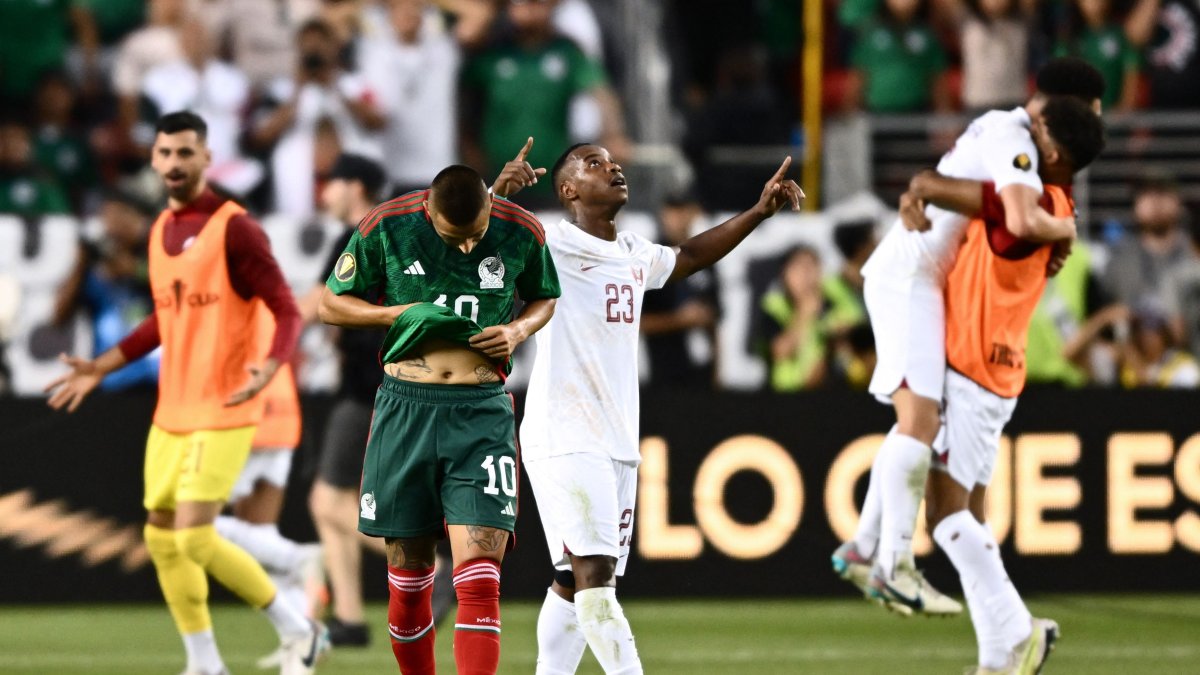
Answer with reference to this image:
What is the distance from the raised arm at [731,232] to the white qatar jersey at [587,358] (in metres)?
0.35

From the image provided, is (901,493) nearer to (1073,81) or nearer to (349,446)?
(1073,81)

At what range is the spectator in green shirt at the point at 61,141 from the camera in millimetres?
14797

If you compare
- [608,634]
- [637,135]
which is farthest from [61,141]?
[608,634]

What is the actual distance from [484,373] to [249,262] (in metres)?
2.01

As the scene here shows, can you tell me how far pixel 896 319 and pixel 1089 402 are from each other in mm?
3729

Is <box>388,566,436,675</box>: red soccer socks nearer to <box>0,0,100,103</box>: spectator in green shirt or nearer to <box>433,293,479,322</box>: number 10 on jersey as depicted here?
<box>433,293,479,322</box>: number 10 on jersey

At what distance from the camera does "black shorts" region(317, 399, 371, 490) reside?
34.1 feet

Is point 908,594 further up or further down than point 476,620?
further down

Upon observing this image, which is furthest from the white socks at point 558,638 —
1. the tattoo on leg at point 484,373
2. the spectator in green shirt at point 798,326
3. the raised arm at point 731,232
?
the spectator in green shirt at point 798,326

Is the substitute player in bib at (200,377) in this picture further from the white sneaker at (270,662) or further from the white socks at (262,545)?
the white socks at (262,545)

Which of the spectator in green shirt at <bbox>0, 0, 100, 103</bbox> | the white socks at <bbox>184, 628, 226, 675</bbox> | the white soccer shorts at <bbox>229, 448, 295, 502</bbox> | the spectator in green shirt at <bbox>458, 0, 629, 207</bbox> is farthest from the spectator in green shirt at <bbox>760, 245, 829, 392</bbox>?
the spectator in green shirt at <bbox>0, 0, 100, 103</bbox>

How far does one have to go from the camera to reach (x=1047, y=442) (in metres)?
11.9

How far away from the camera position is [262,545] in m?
9.73

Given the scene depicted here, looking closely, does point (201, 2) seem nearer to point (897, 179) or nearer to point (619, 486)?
point (897, 179)
